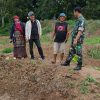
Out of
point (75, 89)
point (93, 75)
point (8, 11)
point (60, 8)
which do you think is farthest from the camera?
point (8, 11)

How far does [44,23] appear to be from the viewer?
3419 cm

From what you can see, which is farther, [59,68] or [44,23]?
[44,23]

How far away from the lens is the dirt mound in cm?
954

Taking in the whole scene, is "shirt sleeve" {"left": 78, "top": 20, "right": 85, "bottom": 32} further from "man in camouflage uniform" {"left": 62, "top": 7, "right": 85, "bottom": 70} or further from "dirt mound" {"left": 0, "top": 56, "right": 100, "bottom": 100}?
"dirt mound" {"left": 0, "top": 56, "right": 100, "bottom": 100}

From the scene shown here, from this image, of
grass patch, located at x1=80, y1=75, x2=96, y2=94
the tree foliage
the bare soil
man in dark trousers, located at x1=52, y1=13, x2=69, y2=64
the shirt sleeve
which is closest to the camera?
grass patch, located at x1=80, y1=75, x2=96, y2=94

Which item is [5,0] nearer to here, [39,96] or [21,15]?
[21,15]

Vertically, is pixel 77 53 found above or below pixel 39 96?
above

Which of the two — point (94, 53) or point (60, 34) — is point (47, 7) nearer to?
point (94, 53)

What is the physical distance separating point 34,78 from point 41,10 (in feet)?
97.5

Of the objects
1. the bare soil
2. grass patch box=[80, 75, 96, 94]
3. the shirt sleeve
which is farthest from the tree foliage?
grass patch box=[80, 75, 96, 94]

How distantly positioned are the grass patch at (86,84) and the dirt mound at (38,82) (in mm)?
92

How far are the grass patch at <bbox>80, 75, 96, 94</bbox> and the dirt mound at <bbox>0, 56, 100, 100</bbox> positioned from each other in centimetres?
9

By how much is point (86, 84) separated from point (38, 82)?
1256mm

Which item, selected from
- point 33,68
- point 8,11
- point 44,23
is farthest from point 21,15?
point 33,68
